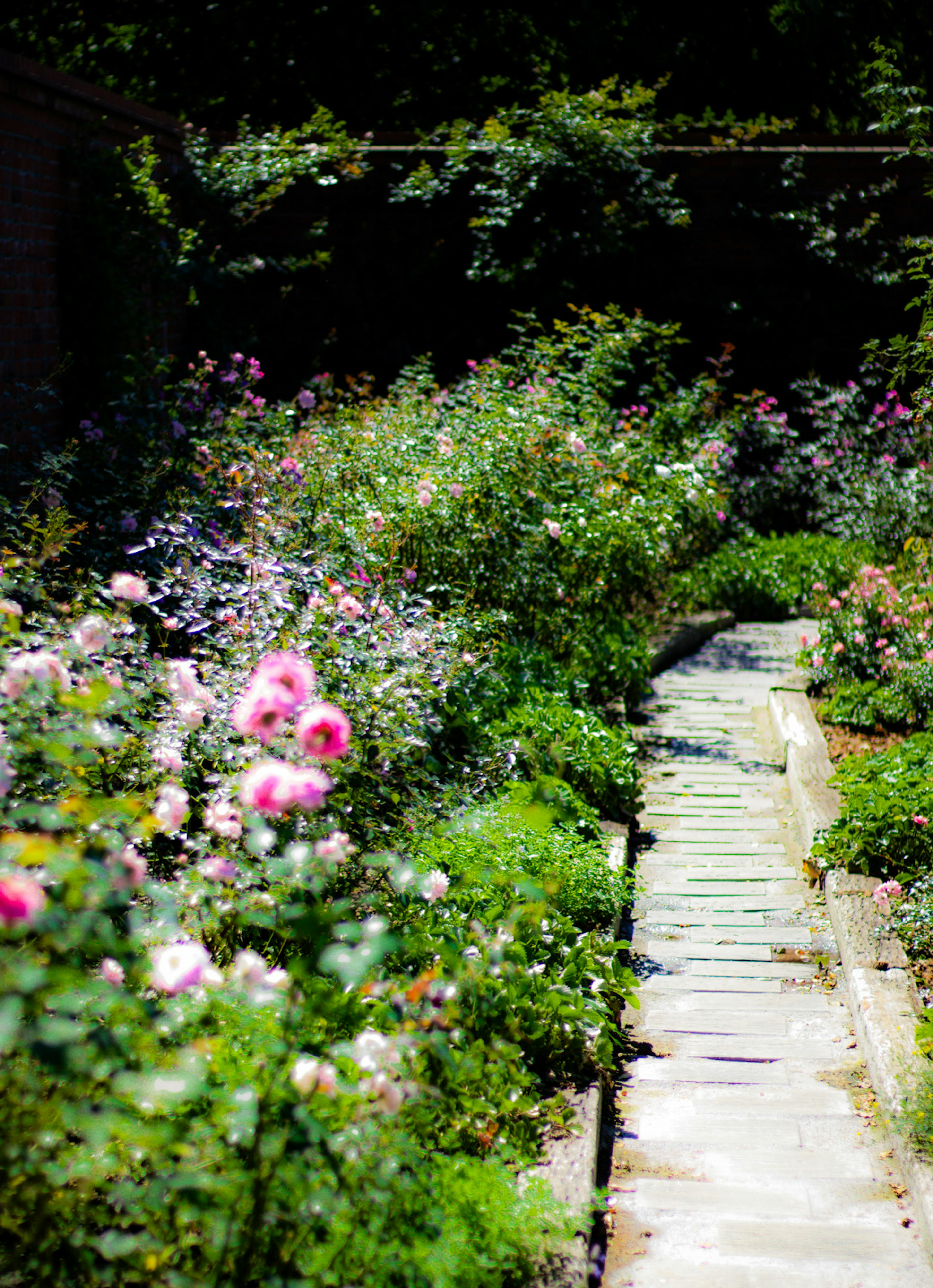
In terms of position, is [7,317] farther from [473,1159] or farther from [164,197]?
[473,1159]

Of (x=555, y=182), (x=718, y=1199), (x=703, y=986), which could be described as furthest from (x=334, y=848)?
(x=555, y=182)

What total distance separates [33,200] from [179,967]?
6366 mm

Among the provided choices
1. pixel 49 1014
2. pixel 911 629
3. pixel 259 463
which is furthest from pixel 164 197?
pixel 49 1014

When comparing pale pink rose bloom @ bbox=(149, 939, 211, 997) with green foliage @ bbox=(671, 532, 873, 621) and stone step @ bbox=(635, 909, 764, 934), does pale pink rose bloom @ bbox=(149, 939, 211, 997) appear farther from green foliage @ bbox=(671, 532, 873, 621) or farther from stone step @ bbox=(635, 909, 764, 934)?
green foliage @ bbox=(671, 532, 873, 621)

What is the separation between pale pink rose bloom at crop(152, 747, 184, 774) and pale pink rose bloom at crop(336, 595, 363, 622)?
0.82 meters

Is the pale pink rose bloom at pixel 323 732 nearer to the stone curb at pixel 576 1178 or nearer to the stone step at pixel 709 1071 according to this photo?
the stone curb at pixel 576 1178

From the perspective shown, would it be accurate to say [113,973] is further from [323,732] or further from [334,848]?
[323,732]

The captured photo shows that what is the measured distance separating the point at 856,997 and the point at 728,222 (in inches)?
351

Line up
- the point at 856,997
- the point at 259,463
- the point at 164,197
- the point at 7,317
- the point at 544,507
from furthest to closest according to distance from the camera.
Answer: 1. the point at 164,197
2. the point at 7,317
3. the point at 544,507
4. the point at 259,463
5. the point at 856,997

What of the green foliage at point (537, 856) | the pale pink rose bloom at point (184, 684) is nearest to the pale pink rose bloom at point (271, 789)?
the pale pink rose bloom at point (184, 684)

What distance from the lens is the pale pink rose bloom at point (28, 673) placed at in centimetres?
211

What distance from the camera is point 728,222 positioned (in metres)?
10.9

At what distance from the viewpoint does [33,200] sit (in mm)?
6898

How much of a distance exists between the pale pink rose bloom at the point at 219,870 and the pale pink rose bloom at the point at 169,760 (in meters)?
0.23
